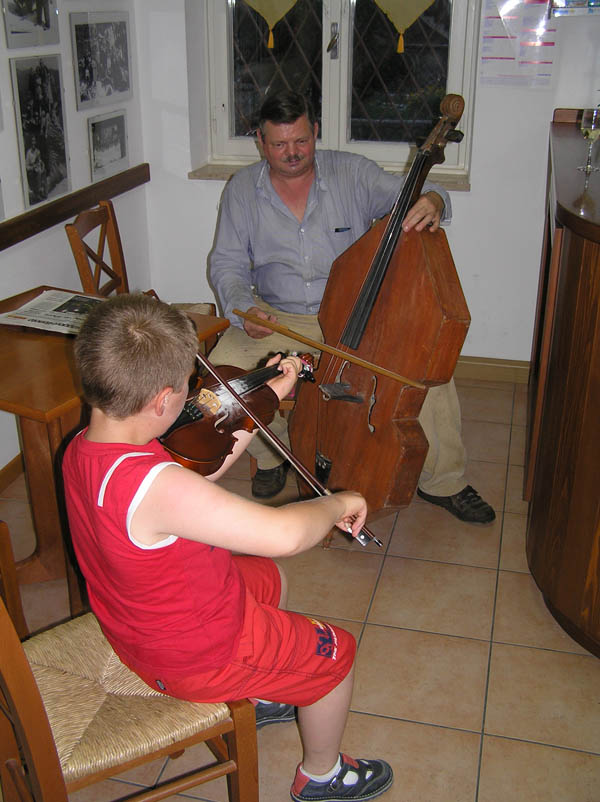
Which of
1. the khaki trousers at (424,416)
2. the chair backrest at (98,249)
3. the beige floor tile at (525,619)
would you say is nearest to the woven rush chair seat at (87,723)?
the beige floor tile at (525,619)

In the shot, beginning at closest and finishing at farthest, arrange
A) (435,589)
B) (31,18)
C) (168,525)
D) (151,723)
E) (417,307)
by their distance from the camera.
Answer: (168,525)
(151,723)
(417,307)
(435,589)
(31,18)

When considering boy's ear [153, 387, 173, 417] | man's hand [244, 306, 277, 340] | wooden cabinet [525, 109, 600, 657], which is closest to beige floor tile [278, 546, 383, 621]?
wooden cabinet [525, 109, 600, 657]

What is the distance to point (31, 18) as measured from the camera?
2578 mm

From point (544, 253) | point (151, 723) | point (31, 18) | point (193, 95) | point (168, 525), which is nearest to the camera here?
point (168, 525)

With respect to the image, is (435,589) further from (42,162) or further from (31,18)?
(31,18)

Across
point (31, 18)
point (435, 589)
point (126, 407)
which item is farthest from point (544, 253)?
point (126, 407)

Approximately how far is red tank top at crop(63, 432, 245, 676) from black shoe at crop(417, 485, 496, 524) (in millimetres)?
1353

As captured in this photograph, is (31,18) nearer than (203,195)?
Yes

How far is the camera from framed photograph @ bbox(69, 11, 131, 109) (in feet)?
9.57

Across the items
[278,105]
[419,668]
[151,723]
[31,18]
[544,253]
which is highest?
[31,18]

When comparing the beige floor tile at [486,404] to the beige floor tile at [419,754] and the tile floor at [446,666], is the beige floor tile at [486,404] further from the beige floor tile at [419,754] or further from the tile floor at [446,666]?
the beige floor tile at [419,754]

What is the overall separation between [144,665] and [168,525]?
344mm

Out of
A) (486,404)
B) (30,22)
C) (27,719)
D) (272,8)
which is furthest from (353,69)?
(27,719)

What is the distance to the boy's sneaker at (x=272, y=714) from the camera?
181 cm
